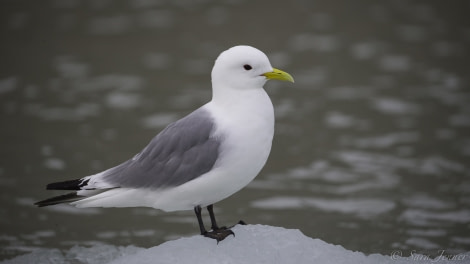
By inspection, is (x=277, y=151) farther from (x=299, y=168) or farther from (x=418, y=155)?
(x=418, y=155)

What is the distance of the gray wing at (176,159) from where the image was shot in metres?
6.48

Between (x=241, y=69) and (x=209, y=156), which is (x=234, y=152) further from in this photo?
(x=241, y=69)

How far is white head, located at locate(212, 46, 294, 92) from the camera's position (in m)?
6.52

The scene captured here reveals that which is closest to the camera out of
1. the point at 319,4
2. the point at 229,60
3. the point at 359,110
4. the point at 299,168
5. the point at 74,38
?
the point at 229,60

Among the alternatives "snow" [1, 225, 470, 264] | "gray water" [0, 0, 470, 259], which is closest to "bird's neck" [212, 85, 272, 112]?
Result: "snow" [1, 225, 470, 264]

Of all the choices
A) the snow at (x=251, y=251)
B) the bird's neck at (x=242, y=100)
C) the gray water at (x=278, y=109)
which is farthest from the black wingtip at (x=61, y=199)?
the gray water at (x=278, y=109)

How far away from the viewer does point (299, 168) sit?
12312mm

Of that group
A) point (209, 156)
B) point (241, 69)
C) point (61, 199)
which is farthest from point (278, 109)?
point (61, 199)

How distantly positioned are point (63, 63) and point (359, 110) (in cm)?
602

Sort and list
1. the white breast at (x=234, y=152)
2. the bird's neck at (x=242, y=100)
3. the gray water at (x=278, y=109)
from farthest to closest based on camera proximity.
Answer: the gray water at (x=278, y=109) < the bird's neck at (x=242, y=100) < the white breast at (x=234, y=152)

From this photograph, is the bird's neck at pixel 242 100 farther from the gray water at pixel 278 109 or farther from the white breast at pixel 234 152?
the gray water at pixel 278 109

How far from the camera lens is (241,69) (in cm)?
655

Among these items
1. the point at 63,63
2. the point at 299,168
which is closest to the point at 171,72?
the point at 63,63

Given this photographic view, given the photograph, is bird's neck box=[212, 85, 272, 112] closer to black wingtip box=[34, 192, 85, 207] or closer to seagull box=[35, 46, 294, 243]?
seagull box=[35, 46, 294, 243]
